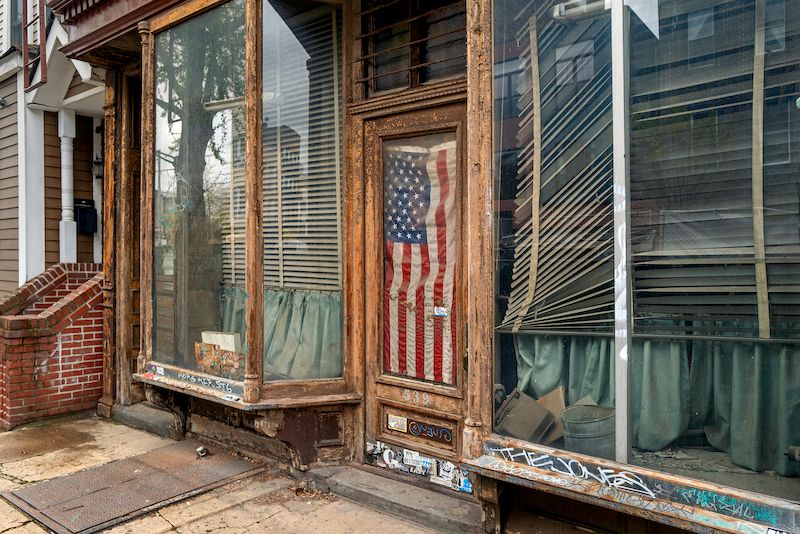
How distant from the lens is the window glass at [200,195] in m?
4.38

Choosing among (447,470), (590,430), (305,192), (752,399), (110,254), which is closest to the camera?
(752,399)

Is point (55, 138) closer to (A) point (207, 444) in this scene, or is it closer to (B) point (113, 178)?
(B) point (113, 178)

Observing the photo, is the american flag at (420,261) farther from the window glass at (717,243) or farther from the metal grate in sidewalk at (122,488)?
the metal grate in sidewalk at (122,488)

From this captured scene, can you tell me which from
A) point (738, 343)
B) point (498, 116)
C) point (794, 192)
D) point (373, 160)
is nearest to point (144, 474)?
A: point (373, 160)

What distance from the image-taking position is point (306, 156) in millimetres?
4273

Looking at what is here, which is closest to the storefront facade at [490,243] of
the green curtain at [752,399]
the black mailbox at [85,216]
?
the green curtain at [752,399]

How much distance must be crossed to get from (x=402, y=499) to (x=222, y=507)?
116cm

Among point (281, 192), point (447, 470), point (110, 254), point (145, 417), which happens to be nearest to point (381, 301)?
point (281, 192)

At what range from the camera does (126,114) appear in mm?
6055

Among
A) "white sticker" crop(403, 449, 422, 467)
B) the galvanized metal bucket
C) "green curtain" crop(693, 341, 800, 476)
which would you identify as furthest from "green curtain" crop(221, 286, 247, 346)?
"green curtain" crop(693, 341, 800, 476)

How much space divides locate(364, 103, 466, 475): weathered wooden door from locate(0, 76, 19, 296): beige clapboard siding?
6.42m

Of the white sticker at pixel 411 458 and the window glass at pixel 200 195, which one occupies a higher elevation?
the window glass at pixel 200 195

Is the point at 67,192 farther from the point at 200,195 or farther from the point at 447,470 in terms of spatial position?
the point at 447,470

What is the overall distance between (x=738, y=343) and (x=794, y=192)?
0.63m
